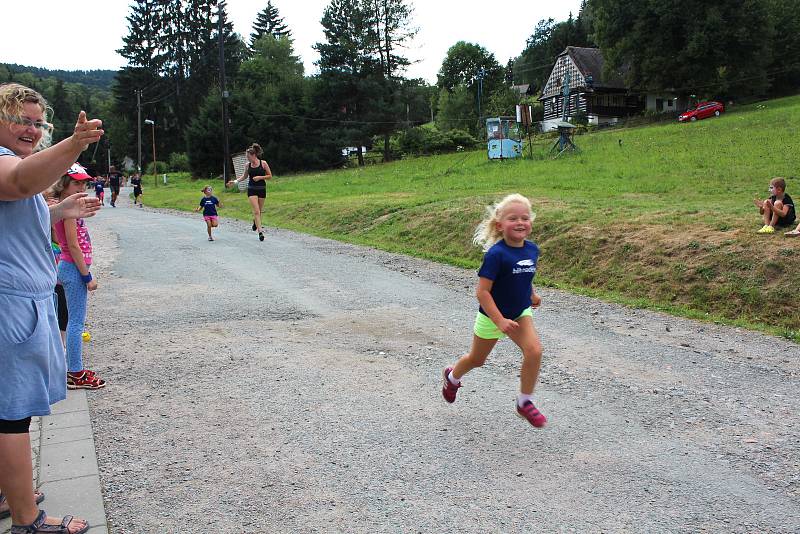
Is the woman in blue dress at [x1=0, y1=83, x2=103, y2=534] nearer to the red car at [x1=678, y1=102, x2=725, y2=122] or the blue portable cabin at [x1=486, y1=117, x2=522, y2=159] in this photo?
the blue portable cabin at [x1=486, y1=117, x2=522, y2=159]

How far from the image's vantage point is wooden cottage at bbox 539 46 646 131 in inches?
2576

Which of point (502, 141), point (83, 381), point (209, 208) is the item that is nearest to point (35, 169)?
point (83, 381)

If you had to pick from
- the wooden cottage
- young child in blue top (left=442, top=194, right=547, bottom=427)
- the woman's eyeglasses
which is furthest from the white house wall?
the woman's eyeglasses

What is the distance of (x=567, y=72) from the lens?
223 feet

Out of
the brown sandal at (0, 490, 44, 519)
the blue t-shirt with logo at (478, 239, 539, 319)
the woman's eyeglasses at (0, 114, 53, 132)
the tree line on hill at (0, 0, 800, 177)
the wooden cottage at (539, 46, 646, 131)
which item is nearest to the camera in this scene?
the woman's eyeglasses at (0, 114, 53, 132)

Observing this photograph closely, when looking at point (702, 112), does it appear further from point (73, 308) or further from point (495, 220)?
point (73, 308)

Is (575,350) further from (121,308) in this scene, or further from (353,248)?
(353,248)

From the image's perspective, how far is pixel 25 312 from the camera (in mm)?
2906

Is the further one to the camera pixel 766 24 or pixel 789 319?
pixel 766 24

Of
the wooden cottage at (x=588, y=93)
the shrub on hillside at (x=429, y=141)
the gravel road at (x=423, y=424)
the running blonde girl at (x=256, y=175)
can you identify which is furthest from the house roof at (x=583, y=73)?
the gravel road at (x=423, y=424)

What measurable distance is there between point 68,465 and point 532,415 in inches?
111

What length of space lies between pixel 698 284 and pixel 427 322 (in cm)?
391

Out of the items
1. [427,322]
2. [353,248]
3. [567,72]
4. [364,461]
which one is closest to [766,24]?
[567,72]

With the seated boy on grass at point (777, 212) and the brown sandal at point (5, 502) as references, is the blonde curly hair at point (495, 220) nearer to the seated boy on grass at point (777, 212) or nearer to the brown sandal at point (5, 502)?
the brown sandal at point (5, 502)
